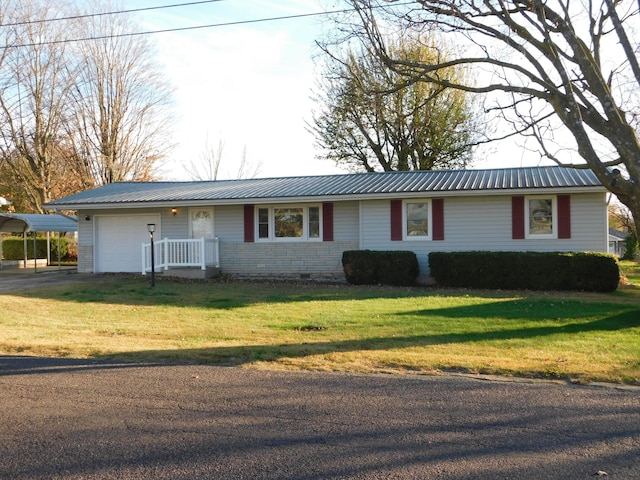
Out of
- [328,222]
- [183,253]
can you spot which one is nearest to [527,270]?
[328,222]

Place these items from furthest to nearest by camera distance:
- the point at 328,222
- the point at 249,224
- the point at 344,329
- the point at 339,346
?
1. the point at 249,224
2. the point at 328,222
3. the point at 344,329
4. the point at 339,346

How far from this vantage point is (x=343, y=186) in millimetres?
19219

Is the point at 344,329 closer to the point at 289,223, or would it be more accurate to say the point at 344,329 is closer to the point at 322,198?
the point at 322,198

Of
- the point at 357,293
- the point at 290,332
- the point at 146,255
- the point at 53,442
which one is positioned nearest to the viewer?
the point at 53,442

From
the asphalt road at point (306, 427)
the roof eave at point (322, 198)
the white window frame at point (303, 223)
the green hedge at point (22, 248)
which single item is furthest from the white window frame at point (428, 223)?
the green hedge at point (22, 248)

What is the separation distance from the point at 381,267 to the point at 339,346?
8.71 meters

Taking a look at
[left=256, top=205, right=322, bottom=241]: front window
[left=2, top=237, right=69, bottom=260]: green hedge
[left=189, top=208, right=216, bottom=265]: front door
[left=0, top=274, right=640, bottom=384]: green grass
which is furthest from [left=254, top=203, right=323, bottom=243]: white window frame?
[left=2, top=237, right=69, bottom=260]: green hedge

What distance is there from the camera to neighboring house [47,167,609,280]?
16.6m

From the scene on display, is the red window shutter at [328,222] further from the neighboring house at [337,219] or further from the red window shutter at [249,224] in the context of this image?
the red window shutter at [249,224]

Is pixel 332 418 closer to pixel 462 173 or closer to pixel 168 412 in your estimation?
pixel 168 412

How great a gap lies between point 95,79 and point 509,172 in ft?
89.9

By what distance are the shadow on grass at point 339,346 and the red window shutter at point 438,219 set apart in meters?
7.35

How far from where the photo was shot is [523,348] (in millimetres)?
8117

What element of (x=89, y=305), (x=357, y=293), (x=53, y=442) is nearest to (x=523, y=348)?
(x=53, y=442)
